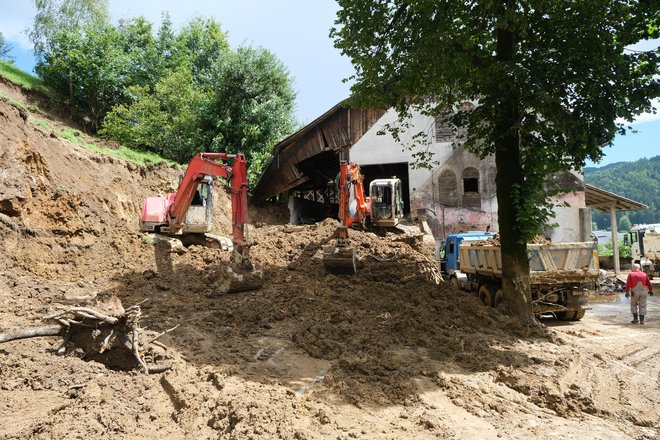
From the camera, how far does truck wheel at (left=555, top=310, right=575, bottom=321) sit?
12338 mm

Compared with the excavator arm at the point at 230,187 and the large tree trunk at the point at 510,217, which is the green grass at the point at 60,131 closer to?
the excavator arm at the point at 230,187

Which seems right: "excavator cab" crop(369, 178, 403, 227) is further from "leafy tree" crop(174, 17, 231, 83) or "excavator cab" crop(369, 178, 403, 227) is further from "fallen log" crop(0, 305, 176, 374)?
"leafy tree" crop(174, 17, 231, 83)

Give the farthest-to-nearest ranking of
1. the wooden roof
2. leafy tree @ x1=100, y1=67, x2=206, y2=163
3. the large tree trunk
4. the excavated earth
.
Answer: leafy tree @ x1=100, y1=67, x2=206, y2=163 → the wooden roof → the large tree trunk → the excavated earth

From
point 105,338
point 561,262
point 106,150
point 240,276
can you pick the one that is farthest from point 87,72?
→ point 561,262

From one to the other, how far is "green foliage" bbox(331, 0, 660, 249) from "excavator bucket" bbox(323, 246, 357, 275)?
3977mm

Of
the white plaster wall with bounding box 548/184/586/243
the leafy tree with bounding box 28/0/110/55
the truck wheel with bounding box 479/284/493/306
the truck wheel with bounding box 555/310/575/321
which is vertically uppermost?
the leafy tree with bounding box 28/0/110/55

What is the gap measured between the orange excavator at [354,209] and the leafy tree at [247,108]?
11814 millimetres

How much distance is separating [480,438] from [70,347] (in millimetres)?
5261

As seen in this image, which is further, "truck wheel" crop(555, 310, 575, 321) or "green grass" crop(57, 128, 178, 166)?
"green grass" crop(57, 128, 178, 166)

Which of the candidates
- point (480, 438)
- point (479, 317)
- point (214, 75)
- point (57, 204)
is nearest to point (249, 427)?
point (480, 438)

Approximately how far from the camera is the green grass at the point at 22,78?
2402 cm

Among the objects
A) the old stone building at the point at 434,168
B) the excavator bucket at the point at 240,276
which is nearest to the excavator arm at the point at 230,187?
the excavator bucket at the point at 240,276

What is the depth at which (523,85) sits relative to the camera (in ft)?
28.2

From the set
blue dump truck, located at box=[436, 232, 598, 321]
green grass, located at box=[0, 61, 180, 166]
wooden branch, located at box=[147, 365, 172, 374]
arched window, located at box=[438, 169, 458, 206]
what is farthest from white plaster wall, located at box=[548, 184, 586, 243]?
wooden branch, located at box=[147, 365, 172, 374]
